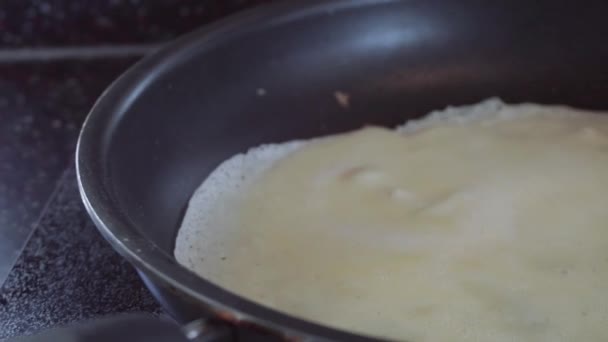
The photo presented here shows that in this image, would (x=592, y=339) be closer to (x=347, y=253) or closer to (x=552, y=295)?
(x=552, y=295)

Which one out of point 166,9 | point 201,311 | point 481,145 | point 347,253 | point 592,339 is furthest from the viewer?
point 166,9

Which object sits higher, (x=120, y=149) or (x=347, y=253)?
(x=120, y=149)

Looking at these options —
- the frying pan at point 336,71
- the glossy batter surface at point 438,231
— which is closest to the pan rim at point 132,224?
the frying pan at point 336,71

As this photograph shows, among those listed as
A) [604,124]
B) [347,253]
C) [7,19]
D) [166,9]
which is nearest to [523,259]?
[347,253]

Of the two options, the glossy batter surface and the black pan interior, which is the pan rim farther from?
the glossy batter surface

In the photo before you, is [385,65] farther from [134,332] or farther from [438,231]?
[134,332]

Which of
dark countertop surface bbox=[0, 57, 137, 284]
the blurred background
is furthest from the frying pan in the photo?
dark countertop surface bbox=[0, 57, 137, 284]

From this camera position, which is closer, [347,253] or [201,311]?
[201,311]
